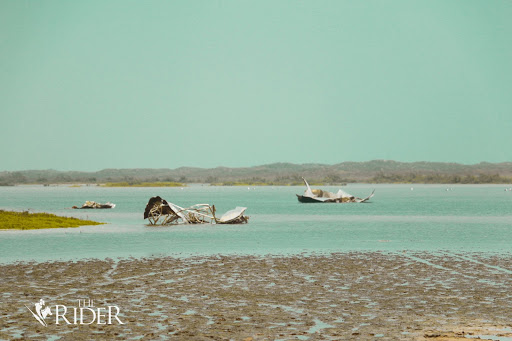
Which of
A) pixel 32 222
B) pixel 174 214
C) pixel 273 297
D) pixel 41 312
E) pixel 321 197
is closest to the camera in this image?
pixel 41 312

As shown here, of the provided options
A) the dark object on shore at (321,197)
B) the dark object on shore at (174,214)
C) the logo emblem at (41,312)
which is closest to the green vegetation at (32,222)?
the dark object on shore at (174,214)

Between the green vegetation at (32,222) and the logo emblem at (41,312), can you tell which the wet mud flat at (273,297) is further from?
the green vegetation at (32,222)

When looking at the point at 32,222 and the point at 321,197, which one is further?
the point at 321,197

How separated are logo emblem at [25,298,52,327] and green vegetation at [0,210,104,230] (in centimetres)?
3451

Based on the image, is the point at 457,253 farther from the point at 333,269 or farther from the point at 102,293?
the point at 102,293

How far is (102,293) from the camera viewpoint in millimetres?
20312

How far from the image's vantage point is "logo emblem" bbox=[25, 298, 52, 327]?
15.6m

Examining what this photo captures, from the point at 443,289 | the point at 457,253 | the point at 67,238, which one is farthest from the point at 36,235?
the point at 443,289

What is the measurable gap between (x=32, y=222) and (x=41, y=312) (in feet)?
124

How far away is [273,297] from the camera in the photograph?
1975 centimetres

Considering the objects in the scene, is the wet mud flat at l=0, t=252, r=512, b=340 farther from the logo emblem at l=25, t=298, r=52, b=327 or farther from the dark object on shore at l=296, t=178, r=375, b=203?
the dark object on shore at l=296, t=178, r=375, b=203

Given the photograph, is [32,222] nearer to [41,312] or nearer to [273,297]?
[273,297]

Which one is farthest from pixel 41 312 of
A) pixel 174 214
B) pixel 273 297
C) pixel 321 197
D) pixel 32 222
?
pixel 321 197

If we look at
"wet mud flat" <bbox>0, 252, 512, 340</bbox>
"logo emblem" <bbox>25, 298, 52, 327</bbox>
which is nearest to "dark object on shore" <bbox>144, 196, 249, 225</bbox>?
"wet mud flat" <bbox>0, 252, 512, 340</bbox>
